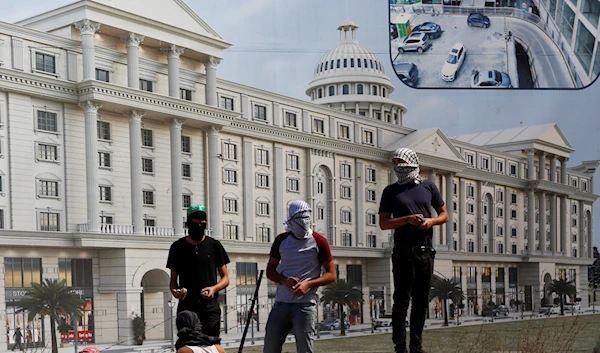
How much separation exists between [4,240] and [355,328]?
4915 millimetres

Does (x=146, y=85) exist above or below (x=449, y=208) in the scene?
above

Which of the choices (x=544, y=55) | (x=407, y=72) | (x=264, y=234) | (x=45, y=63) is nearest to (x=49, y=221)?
(x=45, y=63)

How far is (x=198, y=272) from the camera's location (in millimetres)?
5184

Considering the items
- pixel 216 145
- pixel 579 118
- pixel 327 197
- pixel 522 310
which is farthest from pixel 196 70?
pixel 522 310

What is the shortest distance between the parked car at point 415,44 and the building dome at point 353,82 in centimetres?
40

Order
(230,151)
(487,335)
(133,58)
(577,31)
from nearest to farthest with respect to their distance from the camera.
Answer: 1. (487,335)
2. (133,58)
3. (230,151)
4. (577,31)

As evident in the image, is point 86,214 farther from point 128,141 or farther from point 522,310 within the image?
point 522,310

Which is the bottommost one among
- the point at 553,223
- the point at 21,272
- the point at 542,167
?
the point at 21,272

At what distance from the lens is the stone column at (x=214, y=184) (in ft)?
36.5

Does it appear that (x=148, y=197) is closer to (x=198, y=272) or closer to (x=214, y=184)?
(x=214, y=184)

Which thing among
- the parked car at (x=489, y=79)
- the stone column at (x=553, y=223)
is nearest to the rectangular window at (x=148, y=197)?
the parked car at (x=489, y=79)

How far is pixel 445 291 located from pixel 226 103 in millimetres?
4701

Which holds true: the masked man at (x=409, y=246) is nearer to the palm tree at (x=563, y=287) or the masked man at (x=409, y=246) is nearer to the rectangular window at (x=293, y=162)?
the rectangular window at (x=293, y=162)

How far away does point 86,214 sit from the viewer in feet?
33.5
